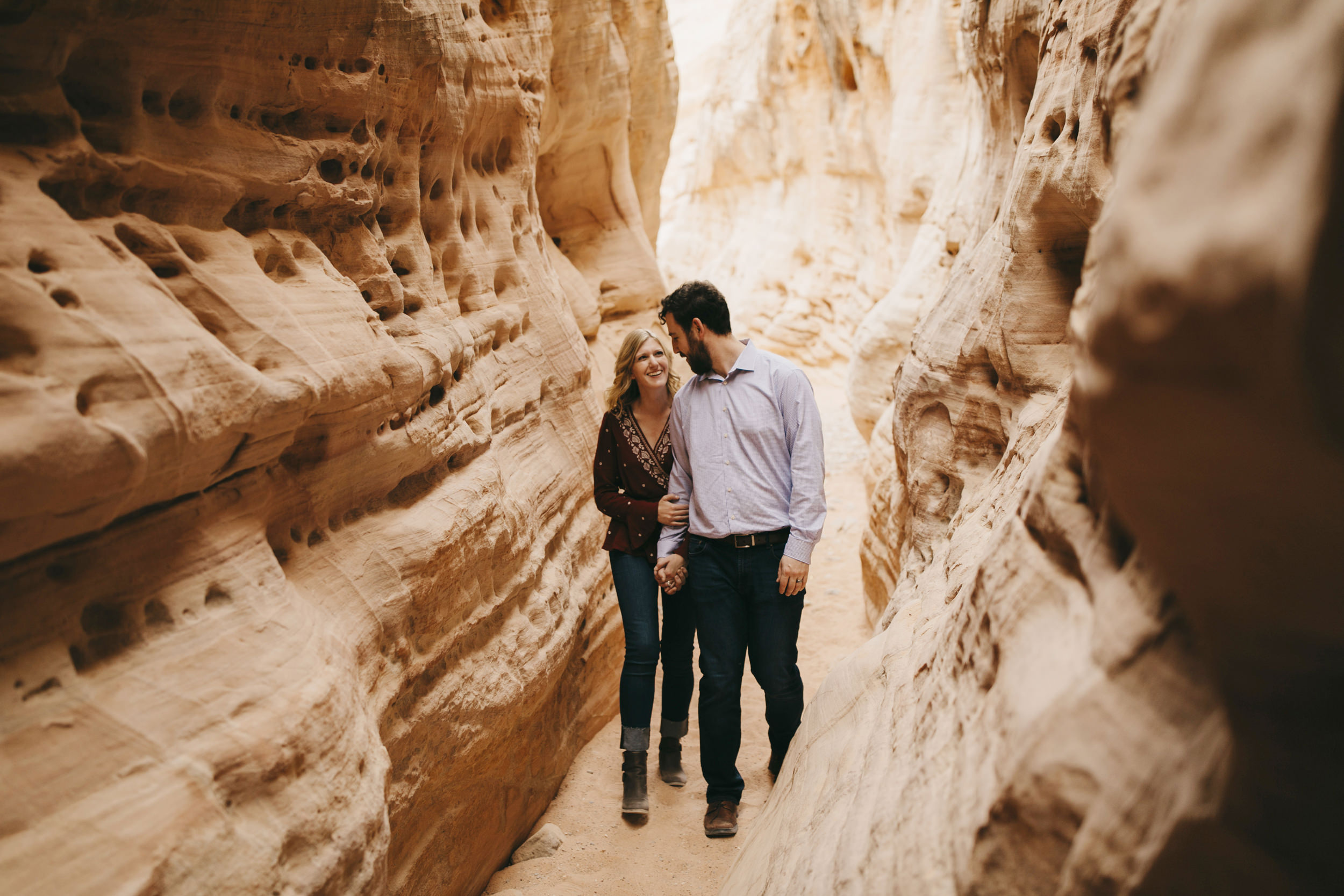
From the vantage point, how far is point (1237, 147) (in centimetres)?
107

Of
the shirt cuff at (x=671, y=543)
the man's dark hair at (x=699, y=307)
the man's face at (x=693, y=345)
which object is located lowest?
the shirt cuff at (x=671, y=543)

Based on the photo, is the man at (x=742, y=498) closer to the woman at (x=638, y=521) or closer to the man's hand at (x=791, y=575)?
the man's hand at (x=791, y=575)

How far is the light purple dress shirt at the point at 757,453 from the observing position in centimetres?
340

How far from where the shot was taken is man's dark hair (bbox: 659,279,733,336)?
136 inches

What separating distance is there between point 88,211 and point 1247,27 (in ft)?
8.84

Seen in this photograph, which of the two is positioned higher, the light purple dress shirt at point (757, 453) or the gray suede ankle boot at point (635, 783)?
the light purple dress shirt at point (757, 453)

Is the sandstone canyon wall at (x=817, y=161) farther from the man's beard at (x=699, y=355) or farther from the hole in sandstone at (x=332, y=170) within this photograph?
the hole in sandstone at (x=332, y=170)

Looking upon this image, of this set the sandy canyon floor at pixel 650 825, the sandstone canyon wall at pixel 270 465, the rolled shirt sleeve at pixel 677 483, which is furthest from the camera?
the rolled shirt sleeve at pixel 677 483

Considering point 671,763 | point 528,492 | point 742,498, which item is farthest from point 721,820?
point 528,492

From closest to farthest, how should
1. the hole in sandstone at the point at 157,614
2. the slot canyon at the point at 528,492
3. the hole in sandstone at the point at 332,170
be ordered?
the slot canyon at the point at 528,492 → the hole in sandstone at the point at 157,614 → the hole in sandstone at the point at 332,170

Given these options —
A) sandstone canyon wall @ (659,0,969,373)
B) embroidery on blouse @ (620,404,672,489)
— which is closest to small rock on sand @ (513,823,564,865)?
embroidery on blouse @ (620,404,672,489)

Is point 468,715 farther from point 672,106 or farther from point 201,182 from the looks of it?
point 672,106

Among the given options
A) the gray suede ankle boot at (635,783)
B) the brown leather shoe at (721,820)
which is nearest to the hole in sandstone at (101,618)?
the gray suede ankle boot at (635,783)

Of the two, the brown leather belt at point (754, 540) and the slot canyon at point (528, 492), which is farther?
the brown leather belt at point (754, 540)
